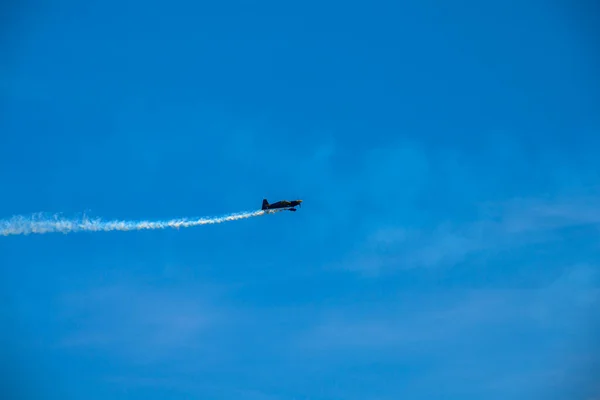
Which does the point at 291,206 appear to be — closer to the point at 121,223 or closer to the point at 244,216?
the point at 244,216

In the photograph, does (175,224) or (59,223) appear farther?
(175,224)

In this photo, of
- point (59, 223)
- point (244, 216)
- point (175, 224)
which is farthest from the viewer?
point (244, 216)

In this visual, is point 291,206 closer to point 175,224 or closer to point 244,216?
point 244,216

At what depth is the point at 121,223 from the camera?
11900 cm

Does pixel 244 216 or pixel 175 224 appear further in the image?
pixel 244 216

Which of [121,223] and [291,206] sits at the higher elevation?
[291,206]

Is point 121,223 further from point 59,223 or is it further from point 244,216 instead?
point 244,216

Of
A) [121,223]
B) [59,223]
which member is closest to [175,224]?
[121,223]

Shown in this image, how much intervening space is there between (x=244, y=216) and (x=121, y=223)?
26.0 m

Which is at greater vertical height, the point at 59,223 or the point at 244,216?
the point at 244,216

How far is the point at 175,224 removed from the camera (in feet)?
414

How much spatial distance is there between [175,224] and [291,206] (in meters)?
26.1

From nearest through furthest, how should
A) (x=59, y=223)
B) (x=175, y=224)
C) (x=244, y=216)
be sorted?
(x=59, y=223) < (x=175, y=224) < (x=244, y=216)

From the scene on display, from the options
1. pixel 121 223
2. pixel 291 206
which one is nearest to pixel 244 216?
pixel 291 206
